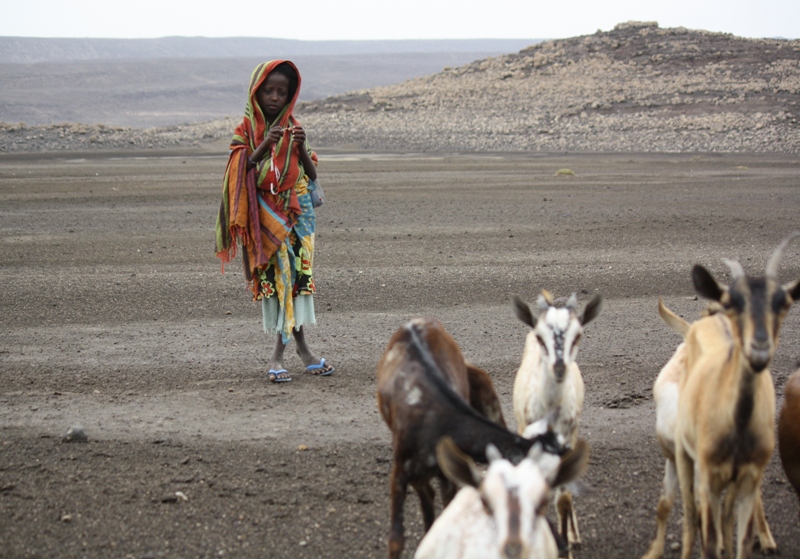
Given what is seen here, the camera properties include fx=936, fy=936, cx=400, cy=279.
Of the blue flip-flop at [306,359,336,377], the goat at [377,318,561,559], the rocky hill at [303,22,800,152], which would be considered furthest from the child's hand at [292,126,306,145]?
the rocky hill at [303,22,800,152]

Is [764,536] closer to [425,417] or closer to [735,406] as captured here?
[735,406]

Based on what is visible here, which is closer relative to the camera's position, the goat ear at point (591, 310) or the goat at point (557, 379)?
the goat at point (557, 379)

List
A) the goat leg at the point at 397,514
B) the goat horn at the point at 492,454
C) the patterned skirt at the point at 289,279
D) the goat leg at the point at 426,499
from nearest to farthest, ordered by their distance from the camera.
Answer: the goat horn at the point at 492,454
the goat leg at the point at 397,514
the goat leg at the point at 426,499
the patterned skirt at the point at 289,279

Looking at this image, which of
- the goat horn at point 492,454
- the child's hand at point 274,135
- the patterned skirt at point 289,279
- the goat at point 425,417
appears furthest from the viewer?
the patterned skirt at point 289,279

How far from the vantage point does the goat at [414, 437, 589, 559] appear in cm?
367

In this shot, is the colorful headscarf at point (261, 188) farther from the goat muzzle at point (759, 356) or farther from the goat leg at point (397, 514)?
the goat muzzle at point (759, 356)

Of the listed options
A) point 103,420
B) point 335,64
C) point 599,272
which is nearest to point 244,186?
point 103,420

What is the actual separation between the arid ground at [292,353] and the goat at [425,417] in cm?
71

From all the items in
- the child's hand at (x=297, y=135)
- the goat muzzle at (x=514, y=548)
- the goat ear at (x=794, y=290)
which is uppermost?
the child's hand at (x=297, y=135)

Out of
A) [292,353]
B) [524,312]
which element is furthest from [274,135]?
[524,312]

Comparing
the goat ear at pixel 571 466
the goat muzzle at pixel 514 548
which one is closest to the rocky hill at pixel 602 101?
the goat ear at pixel 571 466

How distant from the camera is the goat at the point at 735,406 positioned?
4160mm

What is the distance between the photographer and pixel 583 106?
48688 millimetres

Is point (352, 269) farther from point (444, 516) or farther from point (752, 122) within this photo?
point (752, 122)
